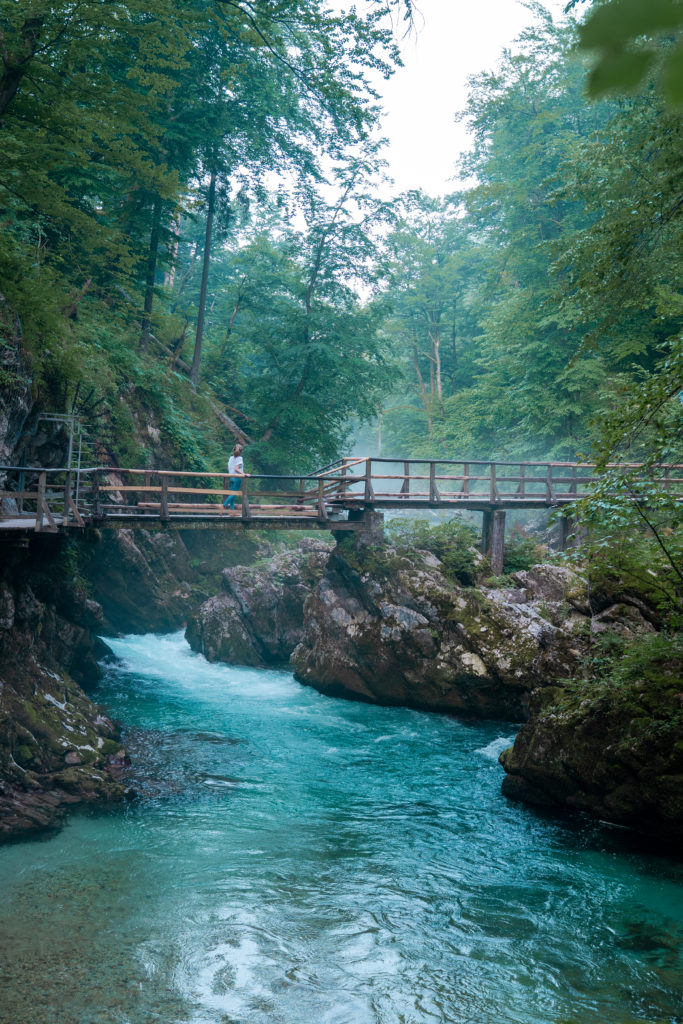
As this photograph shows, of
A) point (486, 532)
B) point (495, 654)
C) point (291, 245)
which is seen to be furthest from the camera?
point (291, 245)

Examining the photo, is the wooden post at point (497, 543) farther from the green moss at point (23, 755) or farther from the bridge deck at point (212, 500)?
the green moss at point (23, 755)

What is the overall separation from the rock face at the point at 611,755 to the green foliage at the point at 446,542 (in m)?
5.79

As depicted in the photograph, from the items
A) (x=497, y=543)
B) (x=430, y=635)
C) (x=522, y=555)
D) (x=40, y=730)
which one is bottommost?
(x=40, y=730)

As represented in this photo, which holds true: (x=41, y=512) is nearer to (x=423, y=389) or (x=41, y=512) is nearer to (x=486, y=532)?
(x=486, y=532)

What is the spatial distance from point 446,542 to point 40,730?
31.9 feet

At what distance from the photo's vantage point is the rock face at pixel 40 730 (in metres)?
7.74

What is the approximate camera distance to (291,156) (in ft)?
77.7

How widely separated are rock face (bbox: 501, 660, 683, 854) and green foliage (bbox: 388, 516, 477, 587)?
19.0 feet

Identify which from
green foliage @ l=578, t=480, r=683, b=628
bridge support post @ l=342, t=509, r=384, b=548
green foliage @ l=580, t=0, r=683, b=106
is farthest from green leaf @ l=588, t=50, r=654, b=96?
bridge support post @ l=342, t=509, r=384, b=548

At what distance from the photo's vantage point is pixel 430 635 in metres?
12.9

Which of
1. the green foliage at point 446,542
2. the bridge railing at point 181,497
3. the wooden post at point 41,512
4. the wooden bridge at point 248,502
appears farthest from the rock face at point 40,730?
the green foliage at point 446,542

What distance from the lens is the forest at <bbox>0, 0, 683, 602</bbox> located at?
995 cm

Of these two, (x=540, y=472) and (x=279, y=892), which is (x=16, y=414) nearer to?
(x=279, y=892)

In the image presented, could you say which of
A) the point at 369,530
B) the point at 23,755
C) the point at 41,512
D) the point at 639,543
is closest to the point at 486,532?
the point at 369,530
